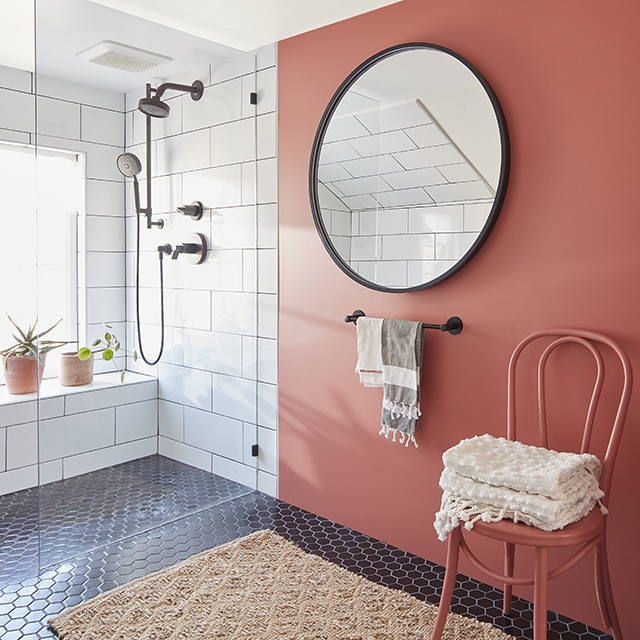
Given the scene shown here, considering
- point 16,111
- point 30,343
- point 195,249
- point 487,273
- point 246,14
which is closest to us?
point 487,273

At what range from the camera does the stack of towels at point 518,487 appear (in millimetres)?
1619

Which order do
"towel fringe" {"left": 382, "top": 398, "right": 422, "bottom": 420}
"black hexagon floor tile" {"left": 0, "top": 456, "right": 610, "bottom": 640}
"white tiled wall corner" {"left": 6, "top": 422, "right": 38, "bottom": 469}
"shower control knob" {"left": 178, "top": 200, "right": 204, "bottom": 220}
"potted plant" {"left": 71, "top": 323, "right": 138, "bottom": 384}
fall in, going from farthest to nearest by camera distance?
"white tiled wall corner" {"left": 6, "top": 422, "right": 38, "bottom": 469} < "shower control knob" {"left": 178, "top": 200, "right": 204, "bottom": 220} < "potted plant" {"left": 71, "top": 323, "right": 138, "bottom": 384} < "towel fringe" {"left": 382, "top": 398, "right": 422, "bottom": 420} < "black hexagon floor tile" {"left": 0, "top": 456, "right": 610, "bottom": 640}

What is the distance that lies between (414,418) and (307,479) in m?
0.73

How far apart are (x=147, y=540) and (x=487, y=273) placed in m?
1.66

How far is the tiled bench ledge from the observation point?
7.73ft

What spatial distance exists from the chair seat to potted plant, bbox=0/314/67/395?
1584 millimetres

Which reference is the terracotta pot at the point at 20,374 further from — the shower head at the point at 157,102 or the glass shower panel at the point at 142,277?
the shower head at the point at 157,102

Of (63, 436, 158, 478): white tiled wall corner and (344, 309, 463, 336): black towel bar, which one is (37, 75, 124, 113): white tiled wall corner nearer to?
(63, 436, 158, 478): white tiled wall corner

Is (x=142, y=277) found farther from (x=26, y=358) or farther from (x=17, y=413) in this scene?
(x=17, y=413)

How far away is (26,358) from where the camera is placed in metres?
2.50

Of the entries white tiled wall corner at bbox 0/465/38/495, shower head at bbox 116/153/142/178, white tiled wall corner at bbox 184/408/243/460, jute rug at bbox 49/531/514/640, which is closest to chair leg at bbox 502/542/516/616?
jute rug at bbox 49/531/514/640

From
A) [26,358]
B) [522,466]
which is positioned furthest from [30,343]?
[522,466]

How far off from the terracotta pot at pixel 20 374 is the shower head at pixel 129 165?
2.59 ft

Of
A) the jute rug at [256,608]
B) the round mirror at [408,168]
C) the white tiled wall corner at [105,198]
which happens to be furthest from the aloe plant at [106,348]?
the round mirror at [408,168]
